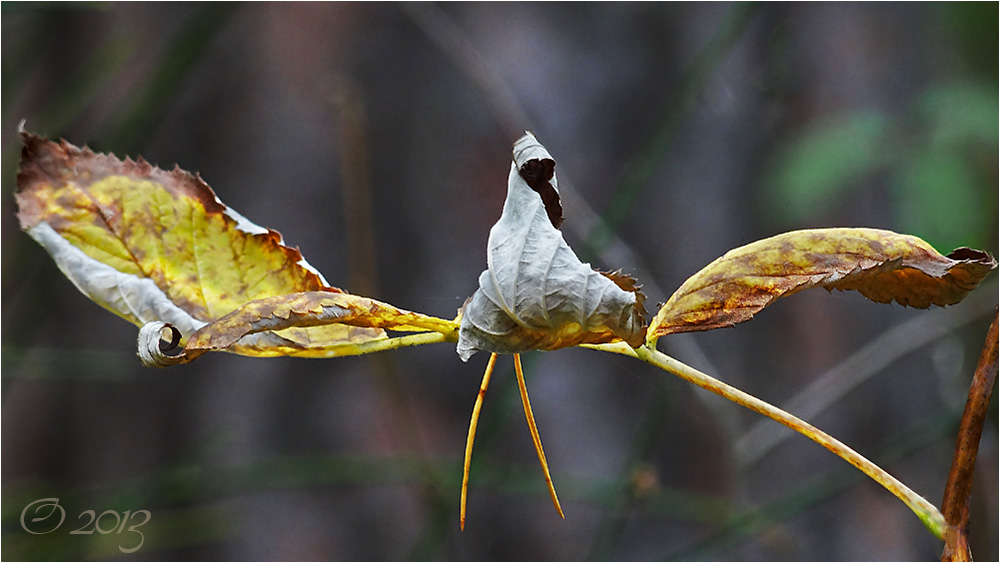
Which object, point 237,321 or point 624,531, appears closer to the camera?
point 237,321

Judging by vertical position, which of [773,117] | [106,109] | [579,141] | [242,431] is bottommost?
[242,431]

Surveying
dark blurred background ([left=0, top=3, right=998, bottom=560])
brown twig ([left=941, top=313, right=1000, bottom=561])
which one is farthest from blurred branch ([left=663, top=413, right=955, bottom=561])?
brown twig ([left=941, top=313, right=1000, bottom=561])

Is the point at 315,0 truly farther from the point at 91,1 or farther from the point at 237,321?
the point at 237,321

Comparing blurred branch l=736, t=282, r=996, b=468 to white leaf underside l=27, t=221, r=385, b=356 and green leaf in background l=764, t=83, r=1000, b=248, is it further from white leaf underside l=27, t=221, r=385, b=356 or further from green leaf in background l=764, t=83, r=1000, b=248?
white leaf underside l=27, t=221, r=385, b=356

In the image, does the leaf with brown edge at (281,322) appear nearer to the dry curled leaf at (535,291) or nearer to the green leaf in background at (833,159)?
the dry curled leaf at (535,291)

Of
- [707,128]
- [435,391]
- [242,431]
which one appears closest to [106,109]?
[242,431]

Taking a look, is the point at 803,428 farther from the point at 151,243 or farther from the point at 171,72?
the point at 171,72
